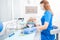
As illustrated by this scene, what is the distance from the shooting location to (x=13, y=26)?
6.79 ft

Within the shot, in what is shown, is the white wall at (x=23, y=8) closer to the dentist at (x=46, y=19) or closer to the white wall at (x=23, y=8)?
the white wall at (x=23, y=8)

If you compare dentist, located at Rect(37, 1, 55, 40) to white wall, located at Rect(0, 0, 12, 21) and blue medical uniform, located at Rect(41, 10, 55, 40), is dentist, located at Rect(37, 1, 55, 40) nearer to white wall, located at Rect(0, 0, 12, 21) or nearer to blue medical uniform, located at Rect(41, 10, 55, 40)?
blue medical uniform, located at Rect(41, 10, 55, 40)

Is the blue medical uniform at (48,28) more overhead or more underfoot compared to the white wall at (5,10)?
more underfoot

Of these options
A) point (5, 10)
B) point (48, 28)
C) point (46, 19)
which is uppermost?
point (5, 10)

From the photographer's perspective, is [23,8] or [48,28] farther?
[23,8]

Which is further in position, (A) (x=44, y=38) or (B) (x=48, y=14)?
(A) (x=44, y=38)

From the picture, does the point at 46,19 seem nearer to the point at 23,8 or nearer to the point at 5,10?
the point at 23,8

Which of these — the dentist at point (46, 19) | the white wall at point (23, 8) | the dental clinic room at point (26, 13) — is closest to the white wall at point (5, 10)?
the dental clinic room at point (26, 13)

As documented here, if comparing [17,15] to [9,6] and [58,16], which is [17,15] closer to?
[9,6]

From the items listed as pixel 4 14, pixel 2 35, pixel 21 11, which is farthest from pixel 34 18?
pixel 2 35

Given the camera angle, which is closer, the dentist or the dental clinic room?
the dentist

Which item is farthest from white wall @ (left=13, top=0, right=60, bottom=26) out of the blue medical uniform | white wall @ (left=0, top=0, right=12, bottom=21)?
the blue medical uniform

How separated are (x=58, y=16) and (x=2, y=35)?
1.07 meters

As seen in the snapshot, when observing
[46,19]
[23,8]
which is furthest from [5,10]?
[46,19]
